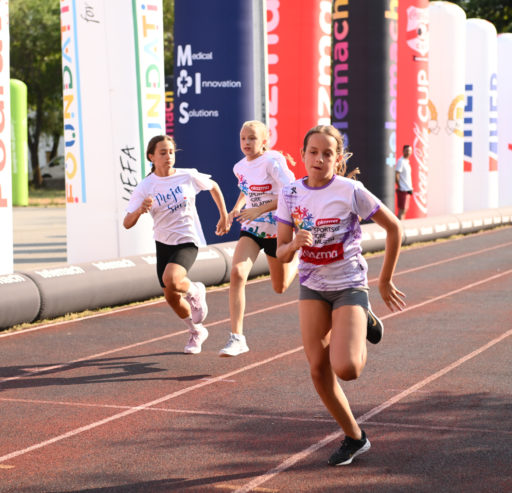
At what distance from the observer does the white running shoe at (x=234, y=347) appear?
849 centimetres

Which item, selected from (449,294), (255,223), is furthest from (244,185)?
(449,294)

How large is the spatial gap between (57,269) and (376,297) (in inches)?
168

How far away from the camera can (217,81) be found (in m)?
16.9

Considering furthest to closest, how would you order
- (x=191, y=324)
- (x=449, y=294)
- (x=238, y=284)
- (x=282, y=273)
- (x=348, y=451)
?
(x=449, y=294)
(x=191, y=324)
(x=238, y=284)
(x=282, y=273)
(x=348, y=451)

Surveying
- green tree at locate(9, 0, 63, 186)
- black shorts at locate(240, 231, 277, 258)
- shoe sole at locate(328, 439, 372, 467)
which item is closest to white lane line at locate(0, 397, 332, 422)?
shoe sole at locate(328, 439, 372, 467)

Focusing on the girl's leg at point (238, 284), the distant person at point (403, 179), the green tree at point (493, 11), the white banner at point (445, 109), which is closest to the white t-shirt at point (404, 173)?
the distant person at point (403, 179)

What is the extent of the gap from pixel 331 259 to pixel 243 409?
1718 millimetres

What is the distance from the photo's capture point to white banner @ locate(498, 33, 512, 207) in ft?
105

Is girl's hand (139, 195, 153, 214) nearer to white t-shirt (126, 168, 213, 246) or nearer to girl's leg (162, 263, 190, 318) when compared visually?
white t-shirt (126, 168, 213, 246)

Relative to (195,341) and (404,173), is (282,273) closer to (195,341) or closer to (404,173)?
(195,341)

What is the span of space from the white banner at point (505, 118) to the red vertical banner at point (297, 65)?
1364 centimetres

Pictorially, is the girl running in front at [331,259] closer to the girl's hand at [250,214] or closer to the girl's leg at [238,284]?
the girl's hand at [250,214]

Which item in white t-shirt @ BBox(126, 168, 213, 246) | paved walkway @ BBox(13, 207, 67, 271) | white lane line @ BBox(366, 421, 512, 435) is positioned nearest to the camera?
white lane line @ BBox(366, 421, 512, 435)

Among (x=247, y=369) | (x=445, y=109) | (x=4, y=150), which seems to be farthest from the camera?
(x=445, y=109)
